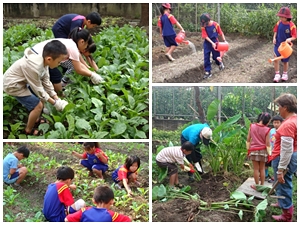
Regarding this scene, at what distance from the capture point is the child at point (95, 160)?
3.43 meters

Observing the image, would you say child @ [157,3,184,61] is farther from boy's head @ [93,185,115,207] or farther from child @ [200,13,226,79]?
boy's head @ [93,185,115,207]

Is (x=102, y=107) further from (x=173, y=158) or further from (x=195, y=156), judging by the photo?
(x=195, y=156)

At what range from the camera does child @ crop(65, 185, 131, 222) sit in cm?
228

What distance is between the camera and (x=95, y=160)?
3.48m

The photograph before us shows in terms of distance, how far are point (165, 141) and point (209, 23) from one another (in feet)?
5.62

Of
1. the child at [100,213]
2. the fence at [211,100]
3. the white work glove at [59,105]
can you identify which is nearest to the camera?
the child at [100,213]

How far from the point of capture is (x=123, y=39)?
4789 mm

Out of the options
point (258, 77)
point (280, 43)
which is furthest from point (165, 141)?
point (280, 43)

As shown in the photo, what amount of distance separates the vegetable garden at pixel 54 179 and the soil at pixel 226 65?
1039 mm

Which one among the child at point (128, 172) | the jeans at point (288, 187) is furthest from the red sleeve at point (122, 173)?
the jeans at point (288, 187)

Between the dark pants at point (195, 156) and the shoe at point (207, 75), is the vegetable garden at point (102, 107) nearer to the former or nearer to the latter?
the dark pants at point (195, 156)

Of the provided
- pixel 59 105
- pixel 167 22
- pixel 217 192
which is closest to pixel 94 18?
pixel 167 22

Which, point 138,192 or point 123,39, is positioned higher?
point 123,39

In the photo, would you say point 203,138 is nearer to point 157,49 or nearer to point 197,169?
point 197,169
